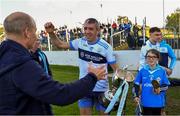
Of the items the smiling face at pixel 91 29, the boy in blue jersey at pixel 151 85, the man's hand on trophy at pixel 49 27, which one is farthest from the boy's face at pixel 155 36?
the man's hand on trophy at pixel 49 27

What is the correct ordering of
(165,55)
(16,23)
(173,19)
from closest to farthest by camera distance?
(16,23)
(165,55)
(173,19)

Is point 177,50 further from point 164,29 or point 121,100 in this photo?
point 121,100

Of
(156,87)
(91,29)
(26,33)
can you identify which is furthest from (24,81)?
(156,87)

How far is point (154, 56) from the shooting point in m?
7.60

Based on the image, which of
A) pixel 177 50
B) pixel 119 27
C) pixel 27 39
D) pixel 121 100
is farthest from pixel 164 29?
pixel 27 39

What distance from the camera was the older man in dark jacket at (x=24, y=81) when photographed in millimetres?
3625

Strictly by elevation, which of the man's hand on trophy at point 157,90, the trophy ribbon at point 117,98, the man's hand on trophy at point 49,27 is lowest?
the man's hand on trophy at point 157,90

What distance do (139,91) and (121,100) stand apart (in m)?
2.03

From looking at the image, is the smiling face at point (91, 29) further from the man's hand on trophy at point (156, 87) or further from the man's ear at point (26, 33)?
the man's ear at point (26, 33)

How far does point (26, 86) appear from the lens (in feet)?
11.9

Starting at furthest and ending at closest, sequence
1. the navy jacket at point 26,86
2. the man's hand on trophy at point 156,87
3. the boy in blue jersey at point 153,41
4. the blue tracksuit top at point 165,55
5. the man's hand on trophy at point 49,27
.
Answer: the blue tracksuit top at point 165,55 < the boy in blue jersey at point 153,41 < the man's hand on trophy at point 156,87 < the man's hand on trophy at point 49,27 < the navy jacket at point 26,86

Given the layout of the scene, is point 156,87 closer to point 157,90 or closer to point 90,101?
point 157,90

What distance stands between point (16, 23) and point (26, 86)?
0.53 metres

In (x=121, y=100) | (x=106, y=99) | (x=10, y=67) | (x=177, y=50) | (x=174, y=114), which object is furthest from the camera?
(x=177, y=50)
